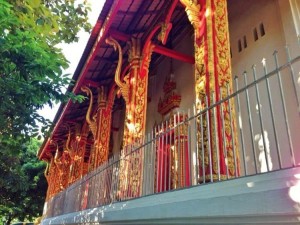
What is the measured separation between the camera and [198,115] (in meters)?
3.41

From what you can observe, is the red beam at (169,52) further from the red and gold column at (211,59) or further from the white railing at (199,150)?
the red and gold column at (211,59)

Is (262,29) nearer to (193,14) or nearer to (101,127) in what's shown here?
(193,14)

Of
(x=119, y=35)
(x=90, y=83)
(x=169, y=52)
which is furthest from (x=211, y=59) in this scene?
(x=90, y=83)

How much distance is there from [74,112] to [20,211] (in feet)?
41.1

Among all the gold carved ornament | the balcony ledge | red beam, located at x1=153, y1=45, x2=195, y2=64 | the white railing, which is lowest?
the balcony ledge

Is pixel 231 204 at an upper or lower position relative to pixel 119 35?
lower

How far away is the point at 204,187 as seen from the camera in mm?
2941

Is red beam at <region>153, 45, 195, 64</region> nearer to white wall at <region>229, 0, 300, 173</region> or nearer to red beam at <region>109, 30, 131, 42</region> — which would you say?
red beam at <region>109, 30, 131, 42</region>

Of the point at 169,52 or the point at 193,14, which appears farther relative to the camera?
the point at 169,52

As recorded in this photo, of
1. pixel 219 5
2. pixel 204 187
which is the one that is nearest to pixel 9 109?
pixel 204 187

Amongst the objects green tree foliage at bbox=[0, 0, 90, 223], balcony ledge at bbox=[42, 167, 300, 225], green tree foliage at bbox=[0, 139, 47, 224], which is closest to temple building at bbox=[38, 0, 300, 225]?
balcony ledge at bbox=[42, 167, 300, 225]

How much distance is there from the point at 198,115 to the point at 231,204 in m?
1.17

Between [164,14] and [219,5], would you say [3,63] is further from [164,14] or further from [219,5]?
[164,14]

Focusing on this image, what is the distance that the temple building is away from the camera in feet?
8.24
